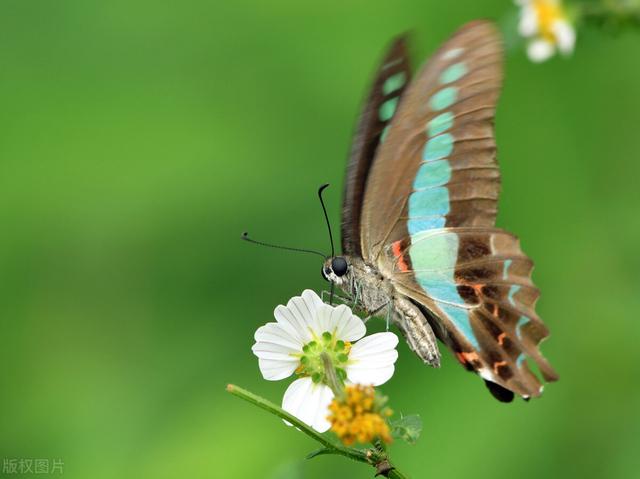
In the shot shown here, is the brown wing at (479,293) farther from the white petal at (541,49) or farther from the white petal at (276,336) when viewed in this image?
the white petal at (541,49)

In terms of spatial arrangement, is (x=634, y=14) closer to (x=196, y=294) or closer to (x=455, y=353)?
(x=455, y=353)

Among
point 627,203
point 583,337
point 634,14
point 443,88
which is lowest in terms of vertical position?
point 583,337

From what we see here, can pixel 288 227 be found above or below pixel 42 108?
below

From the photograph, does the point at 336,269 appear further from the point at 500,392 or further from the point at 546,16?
the point at 546,16

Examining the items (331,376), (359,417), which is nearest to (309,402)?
(331,376)

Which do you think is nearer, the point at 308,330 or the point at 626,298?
the point at 308,330

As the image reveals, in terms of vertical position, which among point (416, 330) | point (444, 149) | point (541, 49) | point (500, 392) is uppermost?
point (541, 49)

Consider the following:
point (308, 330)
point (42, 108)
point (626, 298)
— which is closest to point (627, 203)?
point (626, 298)
